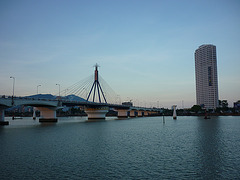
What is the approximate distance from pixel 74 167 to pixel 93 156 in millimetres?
4466

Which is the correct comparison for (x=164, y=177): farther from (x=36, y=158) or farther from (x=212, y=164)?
(x=36, y=158)

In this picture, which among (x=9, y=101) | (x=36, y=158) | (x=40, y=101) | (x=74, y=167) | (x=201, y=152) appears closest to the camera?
(x=74, y=167)

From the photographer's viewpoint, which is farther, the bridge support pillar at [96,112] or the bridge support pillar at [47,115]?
the bridge support pillar at [96,112]

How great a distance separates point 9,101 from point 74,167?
52.6 metres

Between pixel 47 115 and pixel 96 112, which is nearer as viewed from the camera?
pixel 47 115

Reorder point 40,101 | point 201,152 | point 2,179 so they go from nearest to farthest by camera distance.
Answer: point 2,179 < point 201,152 < point 40,101

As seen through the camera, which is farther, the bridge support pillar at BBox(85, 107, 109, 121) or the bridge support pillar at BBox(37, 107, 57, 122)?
the bridge support pillar at BBox(85, 107, 109, 121)

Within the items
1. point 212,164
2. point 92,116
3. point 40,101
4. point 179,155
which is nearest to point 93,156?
point 179,155

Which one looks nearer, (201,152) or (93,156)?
(93,156)

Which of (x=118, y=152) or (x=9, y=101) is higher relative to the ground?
(x=9, y=101)

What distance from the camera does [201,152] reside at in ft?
77.5

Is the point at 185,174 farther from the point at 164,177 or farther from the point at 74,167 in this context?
the point at 74,167

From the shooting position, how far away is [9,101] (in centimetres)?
6225

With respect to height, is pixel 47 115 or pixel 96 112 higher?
pixel 96 112
